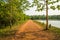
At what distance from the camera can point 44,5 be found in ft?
82.0

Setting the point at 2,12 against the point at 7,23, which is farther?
the point at 7,23

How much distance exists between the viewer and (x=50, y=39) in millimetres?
16391

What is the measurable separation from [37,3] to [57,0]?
10.1 ft

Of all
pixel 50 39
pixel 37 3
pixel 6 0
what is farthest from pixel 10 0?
pixel 50 39

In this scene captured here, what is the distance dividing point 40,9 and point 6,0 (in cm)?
973

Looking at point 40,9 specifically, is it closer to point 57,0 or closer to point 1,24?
point 57,0

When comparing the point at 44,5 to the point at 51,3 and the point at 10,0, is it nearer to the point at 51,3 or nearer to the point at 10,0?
the point at 51,3

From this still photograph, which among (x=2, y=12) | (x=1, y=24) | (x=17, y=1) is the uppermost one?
(x=17, y=1)

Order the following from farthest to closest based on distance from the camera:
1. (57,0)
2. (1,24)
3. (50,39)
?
1. (1,24)
2. (57,0)
3. (50,39)

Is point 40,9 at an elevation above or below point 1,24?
above

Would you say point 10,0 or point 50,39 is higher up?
point 10,0

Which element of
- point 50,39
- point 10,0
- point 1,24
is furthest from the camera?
point 1,24

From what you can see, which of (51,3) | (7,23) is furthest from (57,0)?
(7,23)

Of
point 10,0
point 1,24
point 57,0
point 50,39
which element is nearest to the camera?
point 50,39
